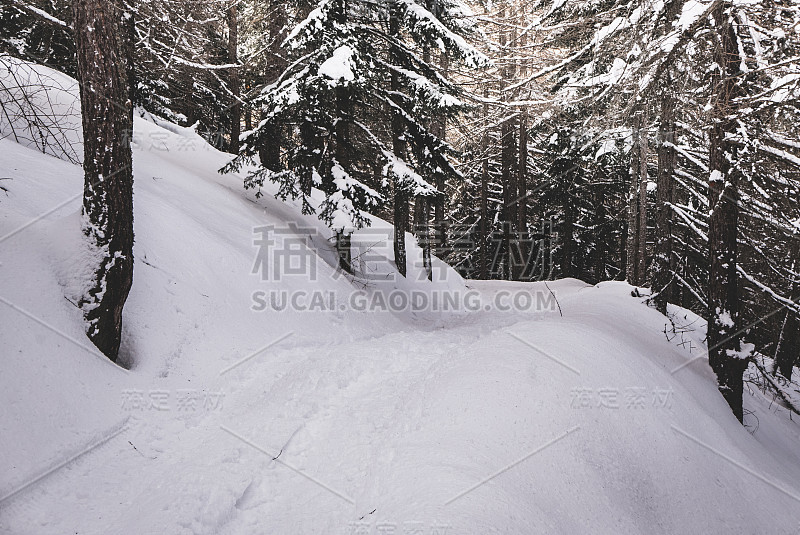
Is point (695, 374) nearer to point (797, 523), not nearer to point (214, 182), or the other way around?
point (797, 523)

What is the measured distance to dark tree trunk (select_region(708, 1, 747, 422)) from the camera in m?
5.81

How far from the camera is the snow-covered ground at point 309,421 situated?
307 centimetres

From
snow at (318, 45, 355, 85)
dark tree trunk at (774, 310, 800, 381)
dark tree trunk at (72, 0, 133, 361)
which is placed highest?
snow at (318, 45, 355, 85)

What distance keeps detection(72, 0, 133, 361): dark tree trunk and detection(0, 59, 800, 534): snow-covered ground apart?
205 millimetres

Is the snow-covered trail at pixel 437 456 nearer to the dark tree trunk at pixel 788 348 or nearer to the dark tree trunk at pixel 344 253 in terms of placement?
the dark tree trunk at pixel 788 348

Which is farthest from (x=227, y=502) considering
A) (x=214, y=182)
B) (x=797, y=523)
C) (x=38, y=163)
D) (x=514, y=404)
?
(x=214, y=182)

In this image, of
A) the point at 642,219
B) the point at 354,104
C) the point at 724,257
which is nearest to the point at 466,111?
the point at 354,104

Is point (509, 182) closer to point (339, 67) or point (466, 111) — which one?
point (466, 111)

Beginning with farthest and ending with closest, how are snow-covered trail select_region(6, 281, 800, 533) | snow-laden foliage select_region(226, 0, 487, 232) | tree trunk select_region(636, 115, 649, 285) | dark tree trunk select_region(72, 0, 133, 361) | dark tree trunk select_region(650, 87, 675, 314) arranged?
tree trunk select_region(636, 115, 649, 285), dark tree trunk select_region(650, 87, 675, 314), snow-laden foliage select_region(226, 0, 487, 232), dark tree trunk select_region(72, 0, 133, 361), snow-covered trail select_region(6, 281, 800, 533)

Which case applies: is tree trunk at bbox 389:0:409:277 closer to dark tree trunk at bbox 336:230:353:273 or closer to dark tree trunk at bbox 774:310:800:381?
dark tree trunk at bbox 336:230:353:273

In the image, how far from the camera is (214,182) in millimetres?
10383

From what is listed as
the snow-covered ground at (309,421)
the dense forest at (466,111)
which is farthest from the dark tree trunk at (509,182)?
the snow-covered ground at (309,421)

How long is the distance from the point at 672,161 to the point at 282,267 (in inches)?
352

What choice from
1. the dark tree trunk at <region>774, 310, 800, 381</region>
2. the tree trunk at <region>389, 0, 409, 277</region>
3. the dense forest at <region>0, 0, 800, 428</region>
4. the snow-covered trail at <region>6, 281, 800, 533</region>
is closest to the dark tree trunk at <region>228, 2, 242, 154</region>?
the dense forest at <region>0, 0, 800, 428</region>
